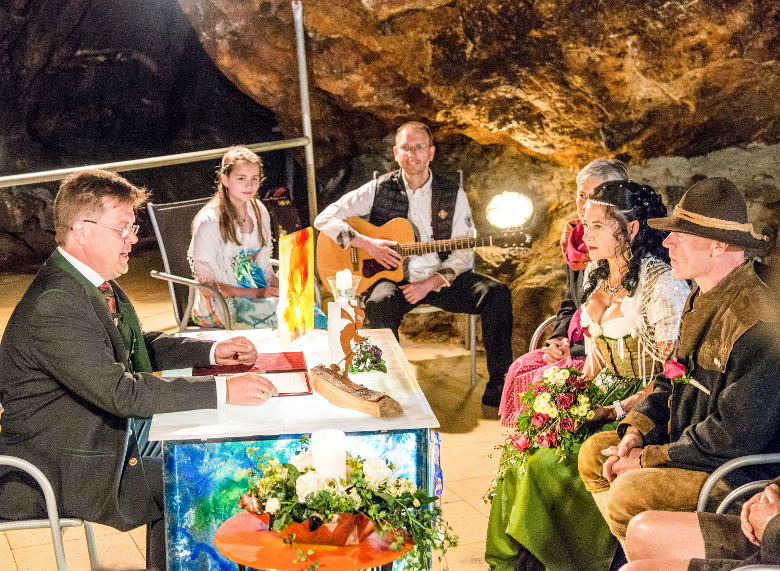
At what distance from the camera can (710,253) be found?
2402 millimetres

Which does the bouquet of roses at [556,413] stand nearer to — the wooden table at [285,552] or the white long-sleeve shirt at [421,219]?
the wooden table at [285,552]

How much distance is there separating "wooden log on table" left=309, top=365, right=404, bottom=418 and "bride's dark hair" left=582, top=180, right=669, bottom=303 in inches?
43.0

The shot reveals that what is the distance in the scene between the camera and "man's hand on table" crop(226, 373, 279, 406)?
8.04 feet

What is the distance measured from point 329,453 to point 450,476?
213 centimetres

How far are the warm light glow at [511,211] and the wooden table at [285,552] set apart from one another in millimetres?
3654

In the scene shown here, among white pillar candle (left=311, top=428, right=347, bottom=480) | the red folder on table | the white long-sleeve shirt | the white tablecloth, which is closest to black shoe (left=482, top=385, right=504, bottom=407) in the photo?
the white long-sleeve shirt

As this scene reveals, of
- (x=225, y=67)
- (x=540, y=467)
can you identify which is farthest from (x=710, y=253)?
(x=225, y=67)

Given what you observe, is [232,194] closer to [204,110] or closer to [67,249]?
[67,249]

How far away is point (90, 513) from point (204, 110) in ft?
32.5

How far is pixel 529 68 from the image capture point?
586cm

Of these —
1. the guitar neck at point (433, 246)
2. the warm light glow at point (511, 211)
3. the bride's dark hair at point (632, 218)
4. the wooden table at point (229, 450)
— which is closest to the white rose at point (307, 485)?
the wooden table at point (229, 450)

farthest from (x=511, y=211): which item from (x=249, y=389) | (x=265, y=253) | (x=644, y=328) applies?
(x=249, y=389)

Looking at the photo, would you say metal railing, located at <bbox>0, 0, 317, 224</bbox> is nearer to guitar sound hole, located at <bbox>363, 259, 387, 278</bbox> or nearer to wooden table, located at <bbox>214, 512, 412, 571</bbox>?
guitar sound hole, located at <bbox>363, 259, 387, 278</bbox>

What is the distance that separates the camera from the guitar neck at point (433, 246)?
5.03 m
